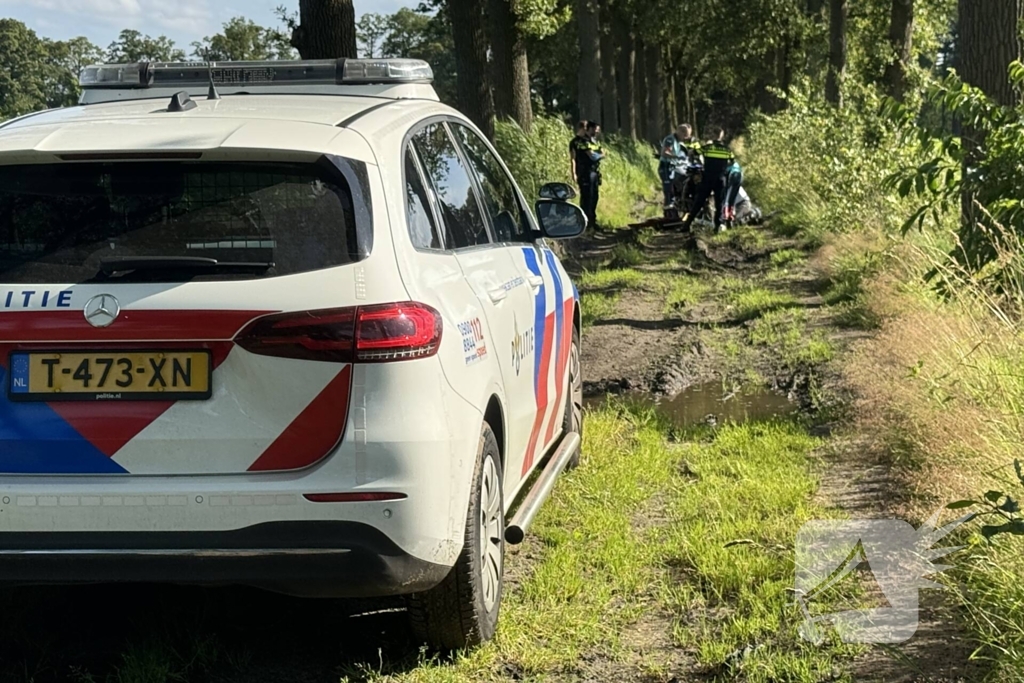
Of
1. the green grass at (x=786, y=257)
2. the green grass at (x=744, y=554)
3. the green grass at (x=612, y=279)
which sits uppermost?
the green grass at (x=744, y=554)

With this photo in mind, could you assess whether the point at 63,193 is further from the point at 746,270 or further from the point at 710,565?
the point at 746,270

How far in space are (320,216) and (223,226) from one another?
0.29 meters

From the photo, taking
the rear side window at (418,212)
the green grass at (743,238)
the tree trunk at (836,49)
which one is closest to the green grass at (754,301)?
the green grass at (743,238)

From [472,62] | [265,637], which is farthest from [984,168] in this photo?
[472,62]

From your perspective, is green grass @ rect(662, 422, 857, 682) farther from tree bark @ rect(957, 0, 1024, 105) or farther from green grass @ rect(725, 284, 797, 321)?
green grass @ rect(725, 284, 797, 321)

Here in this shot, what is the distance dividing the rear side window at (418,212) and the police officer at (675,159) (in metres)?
17.9

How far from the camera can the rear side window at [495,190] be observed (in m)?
5.21

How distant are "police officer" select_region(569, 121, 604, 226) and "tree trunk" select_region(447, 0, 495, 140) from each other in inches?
135

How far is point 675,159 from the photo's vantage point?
22.5 m

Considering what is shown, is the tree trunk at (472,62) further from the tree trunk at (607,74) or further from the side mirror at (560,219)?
the tree trunk at (607,74)

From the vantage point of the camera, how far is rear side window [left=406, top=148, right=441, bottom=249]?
3863 mm

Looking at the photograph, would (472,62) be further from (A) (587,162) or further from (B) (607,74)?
(B) (607,74)

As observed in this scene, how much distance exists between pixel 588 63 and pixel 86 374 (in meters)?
24.9

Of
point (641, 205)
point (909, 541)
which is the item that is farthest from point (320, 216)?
point (641, 205)
